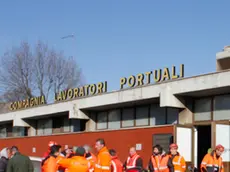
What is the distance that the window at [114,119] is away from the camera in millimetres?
27709

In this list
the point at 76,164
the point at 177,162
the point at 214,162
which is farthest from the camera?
the point at 177,162

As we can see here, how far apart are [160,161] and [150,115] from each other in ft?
41.8

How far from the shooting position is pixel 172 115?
78.1ft

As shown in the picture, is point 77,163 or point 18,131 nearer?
point 77,163

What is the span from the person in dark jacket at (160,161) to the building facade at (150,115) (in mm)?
4514

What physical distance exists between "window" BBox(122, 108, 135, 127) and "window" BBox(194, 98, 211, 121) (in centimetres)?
497

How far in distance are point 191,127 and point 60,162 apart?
9.91 m

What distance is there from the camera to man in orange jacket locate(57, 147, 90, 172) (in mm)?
9661

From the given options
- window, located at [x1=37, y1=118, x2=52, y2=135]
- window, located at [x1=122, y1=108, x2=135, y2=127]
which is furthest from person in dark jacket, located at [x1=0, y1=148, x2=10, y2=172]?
window, located at [x1=37, y1=118, x2=52, y2=135]

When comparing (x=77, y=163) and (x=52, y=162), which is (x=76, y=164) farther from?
(x=52, y=162)

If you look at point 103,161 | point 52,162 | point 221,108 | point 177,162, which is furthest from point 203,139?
point 52,162

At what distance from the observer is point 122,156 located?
22.2m

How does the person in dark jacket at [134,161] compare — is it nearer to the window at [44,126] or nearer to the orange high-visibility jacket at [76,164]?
the orange high-visibility jacket at [76,164]

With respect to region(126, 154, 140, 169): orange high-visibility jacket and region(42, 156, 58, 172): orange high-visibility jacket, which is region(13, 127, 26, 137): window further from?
region(42, 156, 58, 172): orange high-visibility jacket
